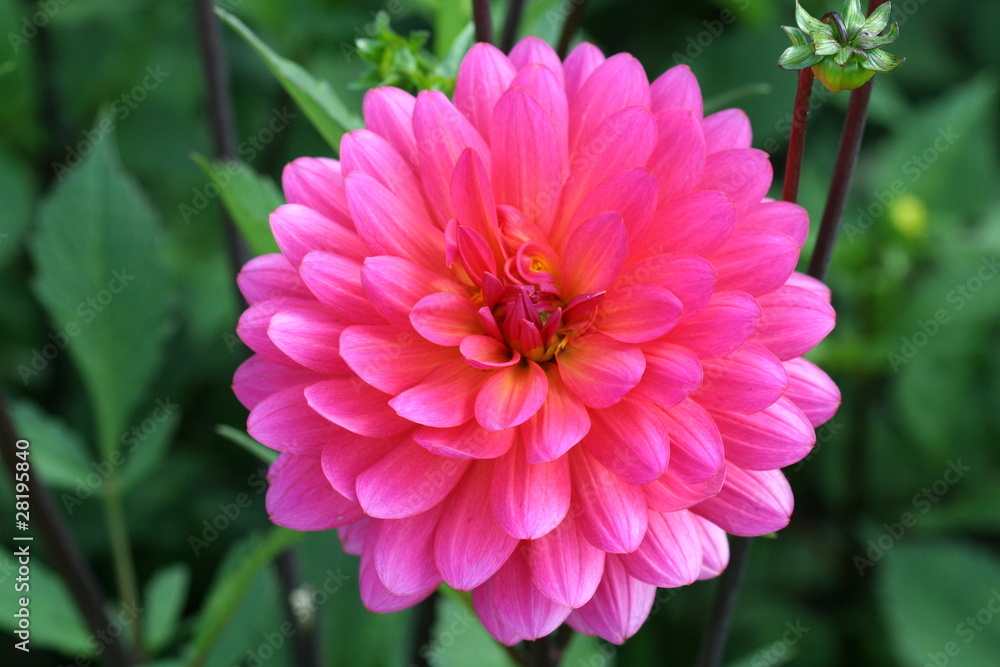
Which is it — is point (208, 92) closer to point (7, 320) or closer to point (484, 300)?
point (484, 300)

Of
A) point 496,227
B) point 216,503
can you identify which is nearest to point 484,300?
point 496,227

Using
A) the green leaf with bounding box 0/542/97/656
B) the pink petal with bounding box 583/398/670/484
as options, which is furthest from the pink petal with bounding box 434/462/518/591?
the green leaf with bounding box 0/542/97/656

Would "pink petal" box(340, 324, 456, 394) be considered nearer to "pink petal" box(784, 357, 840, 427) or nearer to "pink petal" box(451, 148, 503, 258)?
"pink petal" box(451, 148, 503, 258)

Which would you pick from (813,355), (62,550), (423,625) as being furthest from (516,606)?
(813,355)

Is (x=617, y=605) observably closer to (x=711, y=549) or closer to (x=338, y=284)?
(x=711, y=549)

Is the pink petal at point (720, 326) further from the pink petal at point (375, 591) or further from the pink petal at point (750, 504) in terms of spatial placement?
the pink petal at point (375, 591)
